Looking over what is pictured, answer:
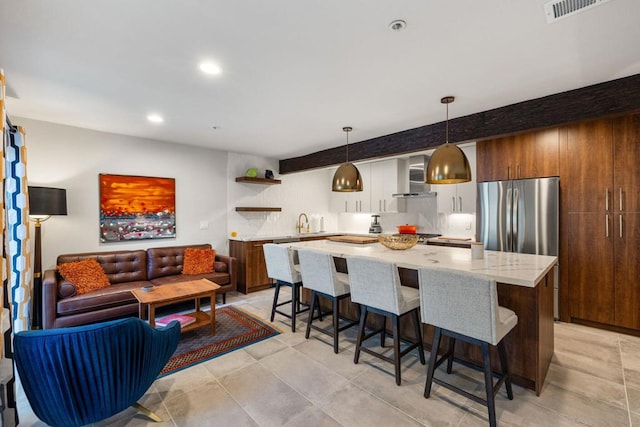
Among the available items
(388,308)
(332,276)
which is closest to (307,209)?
(332,276)

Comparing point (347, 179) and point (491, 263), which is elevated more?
point (347, 179)

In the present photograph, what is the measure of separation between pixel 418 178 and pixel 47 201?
5.39 m

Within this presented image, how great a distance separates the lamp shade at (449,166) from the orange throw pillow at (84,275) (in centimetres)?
399

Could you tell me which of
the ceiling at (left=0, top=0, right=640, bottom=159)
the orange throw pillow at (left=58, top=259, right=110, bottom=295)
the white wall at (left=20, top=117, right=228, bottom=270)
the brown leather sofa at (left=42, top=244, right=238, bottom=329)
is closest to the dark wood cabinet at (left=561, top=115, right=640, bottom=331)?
the ceiling at (left=0, top=0, right=640, bottom=159)

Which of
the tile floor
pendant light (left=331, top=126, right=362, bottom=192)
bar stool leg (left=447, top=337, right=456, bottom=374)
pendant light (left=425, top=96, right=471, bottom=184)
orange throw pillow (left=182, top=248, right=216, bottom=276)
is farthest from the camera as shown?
Result: orange throw pillow (left=182, top=248, right=216, bottom=276)

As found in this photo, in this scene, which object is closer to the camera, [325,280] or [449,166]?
[449,166]

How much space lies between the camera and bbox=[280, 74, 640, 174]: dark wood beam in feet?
8.14

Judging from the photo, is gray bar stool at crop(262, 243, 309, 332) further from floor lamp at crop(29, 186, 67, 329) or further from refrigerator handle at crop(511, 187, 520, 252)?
refrigerator handle at crop(511, 187, 520, 252)

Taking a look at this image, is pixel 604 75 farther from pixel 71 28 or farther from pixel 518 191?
pixel 71 28

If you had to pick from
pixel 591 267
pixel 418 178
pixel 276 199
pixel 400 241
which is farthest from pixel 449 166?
pixel 276 199

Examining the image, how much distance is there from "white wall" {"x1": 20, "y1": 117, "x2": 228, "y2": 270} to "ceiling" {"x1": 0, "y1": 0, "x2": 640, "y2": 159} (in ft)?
1.65

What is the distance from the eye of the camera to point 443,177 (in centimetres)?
264

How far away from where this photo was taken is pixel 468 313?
6.29ft

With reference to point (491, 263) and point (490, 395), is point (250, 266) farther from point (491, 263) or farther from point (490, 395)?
point (490, 395)
